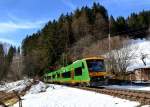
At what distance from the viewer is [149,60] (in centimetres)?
9431

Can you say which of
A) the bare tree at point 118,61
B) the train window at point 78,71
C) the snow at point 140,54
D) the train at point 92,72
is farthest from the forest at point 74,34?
the train at point 92,72

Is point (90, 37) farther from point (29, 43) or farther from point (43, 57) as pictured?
point (29, 43)

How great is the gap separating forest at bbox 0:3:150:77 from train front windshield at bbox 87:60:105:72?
6307 centimetres

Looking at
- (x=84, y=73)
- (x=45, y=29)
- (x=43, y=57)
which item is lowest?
(x=84, y=73)

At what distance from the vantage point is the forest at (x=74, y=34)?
121169 millimetres

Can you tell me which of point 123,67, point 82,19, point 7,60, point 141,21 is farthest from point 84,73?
point 7,60

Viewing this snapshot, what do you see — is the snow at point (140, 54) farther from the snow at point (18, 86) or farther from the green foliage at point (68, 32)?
the snow at point (18, 86)

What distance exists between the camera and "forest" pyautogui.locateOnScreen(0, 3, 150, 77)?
4770 inches

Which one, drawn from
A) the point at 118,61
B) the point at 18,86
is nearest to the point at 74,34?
the point at 118,61

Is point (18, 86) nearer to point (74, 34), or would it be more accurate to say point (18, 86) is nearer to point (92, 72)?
point (92, 72)

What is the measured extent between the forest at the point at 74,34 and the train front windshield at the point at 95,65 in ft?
207

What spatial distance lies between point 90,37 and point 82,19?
20.8 meters

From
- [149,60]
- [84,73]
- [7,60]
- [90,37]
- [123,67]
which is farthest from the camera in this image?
[7,60]

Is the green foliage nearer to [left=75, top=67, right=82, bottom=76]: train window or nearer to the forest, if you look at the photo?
the forest
